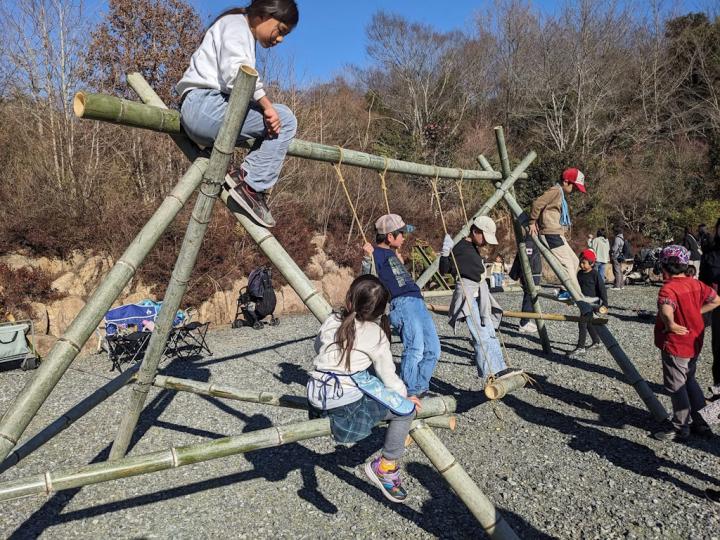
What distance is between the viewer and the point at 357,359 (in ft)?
8.70

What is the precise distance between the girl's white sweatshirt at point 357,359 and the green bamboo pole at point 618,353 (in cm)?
294

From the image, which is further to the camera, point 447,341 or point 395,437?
point 447,341

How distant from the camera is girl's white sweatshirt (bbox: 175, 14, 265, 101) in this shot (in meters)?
2.41

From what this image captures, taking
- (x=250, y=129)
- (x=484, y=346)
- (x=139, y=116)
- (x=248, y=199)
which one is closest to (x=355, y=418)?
(x=248, y=199)

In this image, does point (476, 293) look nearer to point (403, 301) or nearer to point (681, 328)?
point (403, 301)

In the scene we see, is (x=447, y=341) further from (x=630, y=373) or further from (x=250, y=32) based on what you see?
(x=250, y=32)

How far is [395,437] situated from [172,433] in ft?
9.75

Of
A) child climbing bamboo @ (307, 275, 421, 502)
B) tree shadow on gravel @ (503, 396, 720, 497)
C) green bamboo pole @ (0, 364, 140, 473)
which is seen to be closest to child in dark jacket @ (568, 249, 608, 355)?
tree shadow on gravel @ (503, 396, 720, 497)

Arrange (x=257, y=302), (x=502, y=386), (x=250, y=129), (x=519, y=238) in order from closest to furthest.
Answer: (x=250, y=129), (x=502, y=386), (x=519, y=238), (x=257, y=302)

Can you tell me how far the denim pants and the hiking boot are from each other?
0.03m

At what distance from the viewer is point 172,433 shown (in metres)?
4.85

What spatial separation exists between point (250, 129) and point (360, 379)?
4.68 feet

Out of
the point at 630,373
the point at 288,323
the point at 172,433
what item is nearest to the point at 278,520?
the point at 172,433

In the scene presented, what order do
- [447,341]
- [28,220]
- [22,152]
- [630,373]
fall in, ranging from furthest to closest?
1. [22,152]
2. [28,220]
3. [447,341]
4. [630,373]
